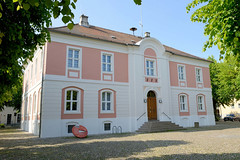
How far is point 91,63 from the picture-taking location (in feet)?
54.1

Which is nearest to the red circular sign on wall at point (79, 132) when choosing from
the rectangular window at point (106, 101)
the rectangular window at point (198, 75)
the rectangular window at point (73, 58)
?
the rectangular window at point (106, 101)

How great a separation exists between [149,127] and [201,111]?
925cm

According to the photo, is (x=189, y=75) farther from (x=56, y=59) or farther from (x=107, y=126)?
(x=56, y=59)

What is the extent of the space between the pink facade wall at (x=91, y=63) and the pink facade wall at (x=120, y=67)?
5.59ft

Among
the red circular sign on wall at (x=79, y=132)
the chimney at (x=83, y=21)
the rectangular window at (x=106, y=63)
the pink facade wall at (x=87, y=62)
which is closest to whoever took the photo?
the red circular sign on wall at (x=79, y=132)

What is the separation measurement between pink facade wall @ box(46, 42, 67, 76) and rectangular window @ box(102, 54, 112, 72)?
3577 mm

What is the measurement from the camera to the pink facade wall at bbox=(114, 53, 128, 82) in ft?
57.7

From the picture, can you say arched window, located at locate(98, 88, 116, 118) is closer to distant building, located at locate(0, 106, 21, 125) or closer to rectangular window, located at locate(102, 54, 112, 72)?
rectangular window, located at locate(102, 54, 112, 72)

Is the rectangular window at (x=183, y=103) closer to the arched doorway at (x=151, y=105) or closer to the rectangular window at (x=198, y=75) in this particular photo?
the rectangular window at (x=198, y=75)

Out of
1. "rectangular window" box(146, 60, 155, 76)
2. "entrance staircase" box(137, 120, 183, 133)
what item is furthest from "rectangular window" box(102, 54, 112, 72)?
"entrance staircase" box(137, 120, 183, 133)

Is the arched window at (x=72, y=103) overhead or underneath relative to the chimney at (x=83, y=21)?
underneath

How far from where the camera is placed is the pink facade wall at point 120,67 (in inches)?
693

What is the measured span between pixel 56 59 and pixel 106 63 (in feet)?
14.6

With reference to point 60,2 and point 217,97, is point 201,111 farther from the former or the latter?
point 60,2
